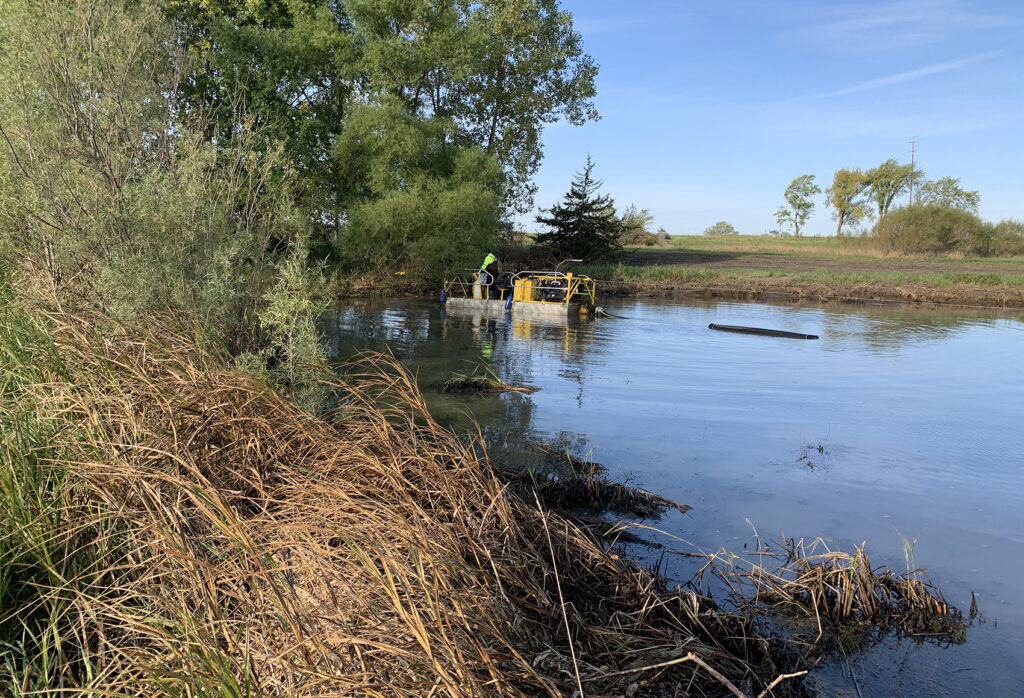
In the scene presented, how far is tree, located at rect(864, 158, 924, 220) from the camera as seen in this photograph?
7331cm

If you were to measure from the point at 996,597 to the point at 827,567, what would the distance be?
1.39 m

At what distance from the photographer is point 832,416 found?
9805 millimetres

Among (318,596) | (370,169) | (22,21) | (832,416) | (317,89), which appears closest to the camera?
(318,596)

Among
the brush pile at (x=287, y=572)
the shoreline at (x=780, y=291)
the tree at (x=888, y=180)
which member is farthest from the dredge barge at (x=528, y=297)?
the tree at (x=888, y=180)

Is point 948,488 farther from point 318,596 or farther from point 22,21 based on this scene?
point 22,21

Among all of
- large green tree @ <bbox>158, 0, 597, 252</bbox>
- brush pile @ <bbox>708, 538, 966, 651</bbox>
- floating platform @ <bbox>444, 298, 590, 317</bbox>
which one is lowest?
brush pile @ <bbox>708, 538, 966, 651</bbox>

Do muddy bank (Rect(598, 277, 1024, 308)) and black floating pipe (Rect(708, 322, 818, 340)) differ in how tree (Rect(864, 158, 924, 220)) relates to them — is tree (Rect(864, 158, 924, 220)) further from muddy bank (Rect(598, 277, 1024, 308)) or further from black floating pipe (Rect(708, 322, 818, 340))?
black floating pipe (Rect(708, 322, 818, 340))

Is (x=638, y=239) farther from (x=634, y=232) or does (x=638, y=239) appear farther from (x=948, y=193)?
(x=948, y=193)

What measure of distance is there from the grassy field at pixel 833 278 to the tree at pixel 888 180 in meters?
34.6

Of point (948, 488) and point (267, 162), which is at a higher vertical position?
point (267, 162)

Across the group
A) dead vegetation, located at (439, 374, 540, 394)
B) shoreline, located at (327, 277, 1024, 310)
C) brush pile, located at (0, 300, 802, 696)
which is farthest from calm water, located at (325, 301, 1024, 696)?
shoreline, located at (327, 277, 1024, 310)

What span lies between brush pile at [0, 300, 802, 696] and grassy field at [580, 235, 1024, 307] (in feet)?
89.0

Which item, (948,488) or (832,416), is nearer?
(948,488)

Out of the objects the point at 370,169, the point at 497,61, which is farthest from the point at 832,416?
the point at 497,61
